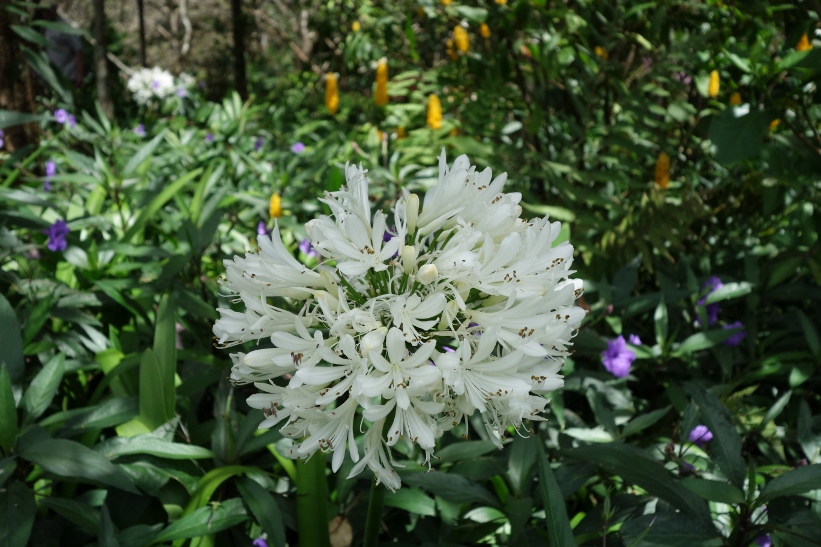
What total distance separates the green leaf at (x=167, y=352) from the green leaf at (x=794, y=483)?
1.26 meters

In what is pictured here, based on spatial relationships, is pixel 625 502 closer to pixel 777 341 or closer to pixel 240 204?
pixel 777 341

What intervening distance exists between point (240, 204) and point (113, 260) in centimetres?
107

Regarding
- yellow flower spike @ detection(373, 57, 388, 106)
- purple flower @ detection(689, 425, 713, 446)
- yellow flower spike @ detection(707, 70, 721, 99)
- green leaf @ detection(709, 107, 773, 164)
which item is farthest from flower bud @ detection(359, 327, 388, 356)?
yellow flower spike @ detection(373, 57, 388, 106)

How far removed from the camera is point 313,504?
1.38 m

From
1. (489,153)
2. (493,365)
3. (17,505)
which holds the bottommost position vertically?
(17,505)

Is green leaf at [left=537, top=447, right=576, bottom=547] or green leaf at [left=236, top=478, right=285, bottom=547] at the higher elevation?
green leaf at [left=537, top=447, right=576, bottom=547]

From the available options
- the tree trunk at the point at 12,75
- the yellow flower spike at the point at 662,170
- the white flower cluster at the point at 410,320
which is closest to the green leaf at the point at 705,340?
the yellow flower spike at the point at 662,170

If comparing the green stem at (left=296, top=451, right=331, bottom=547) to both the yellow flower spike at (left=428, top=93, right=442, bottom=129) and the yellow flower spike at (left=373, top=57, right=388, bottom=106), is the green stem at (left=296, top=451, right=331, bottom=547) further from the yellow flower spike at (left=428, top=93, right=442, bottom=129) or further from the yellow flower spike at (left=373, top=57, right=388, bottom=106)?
the yellow flower spike at (left=373, top=57, right=388, bottom=106)

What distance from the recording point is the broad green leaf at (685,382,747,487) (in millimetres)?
Result: 1326

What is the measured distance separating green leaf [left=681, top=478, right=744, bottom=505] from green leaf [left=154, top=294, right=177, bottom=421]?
3.73ft

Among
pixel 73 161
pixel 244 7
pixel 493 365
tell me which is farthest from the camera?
pixel 244 7

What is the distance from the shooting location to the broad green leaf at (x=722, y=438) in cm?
133

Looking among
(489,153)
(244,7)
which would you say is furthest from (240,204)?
(244,7)

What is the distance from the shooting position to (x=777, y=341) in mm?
2402
